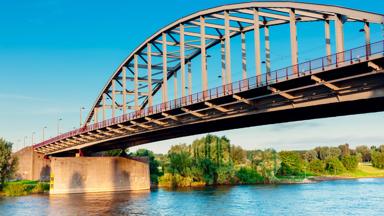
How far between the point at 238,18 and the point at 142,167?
39.7m

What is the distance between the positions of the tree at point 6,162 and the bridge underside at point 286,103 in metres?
29.6

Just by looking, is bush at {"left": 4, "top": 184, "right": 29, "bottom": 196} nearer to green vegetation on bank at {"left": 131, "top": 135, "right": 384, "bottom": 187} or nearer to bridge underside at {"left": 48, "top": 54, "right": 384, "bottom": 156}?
green vegetation on bank at {"left": 131, "top": 135, "right": 384, "bottom": 187}

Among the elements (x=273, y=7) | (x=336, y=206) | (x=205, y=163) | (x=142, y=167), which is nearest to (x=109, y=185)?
(x=142, y=167)

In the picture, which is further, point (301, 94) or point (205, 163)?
point (205, 163)

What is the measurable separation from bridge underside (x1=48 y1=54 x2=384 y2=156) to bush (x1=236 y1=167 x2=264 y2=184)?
40471 millimetres

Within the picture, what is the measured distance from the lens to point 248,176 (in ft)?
285

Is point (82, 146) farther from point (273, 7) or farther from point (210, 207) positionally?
point (273, 7)

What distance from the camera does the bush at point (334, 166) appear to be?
4801 inches

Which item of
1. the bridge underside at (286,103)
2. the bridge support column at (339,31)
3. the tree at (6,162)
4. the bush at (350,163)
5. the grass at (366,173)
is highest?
the bridge support column at (339,31)

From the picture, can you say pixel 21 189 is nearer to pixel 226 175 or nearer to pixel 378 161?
pixel 226 175

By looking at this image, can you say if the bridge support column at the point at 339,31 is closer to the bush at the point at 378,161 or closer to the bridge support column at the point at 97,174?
the bridge support column at the point at 97,174

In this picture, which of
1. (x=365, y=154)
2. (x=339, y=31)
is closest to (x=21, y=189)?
(x=339, y=31)

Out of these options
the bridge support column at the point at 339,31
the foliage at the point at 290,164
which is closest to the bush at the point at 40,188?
the foliage at the point at 290,164

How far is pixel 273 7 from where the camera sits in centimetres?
3098
